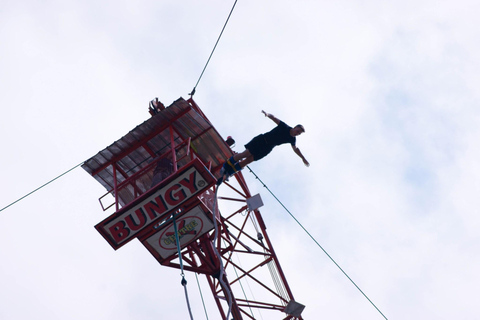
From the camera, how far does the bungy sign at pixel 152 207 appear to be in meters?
19.0

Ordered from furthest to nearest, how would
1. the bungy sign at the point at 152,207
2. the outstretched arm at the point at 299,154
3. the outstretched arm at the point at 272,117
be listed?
the outstretched arm at the point at 299,154 → the outstretched arm at the point at 272,117 → the bungy sign at the point at 152,207

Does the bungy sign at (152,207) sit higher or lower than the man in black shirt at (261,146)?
lower

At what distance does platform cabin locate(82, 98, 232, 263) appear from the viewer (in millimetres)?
19062

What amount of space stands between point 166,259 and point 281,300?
176 inches

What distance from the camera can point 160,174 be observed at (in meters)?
20.7

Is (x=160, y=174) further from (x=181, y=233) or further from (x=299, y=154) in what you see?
(x=299, y=154)

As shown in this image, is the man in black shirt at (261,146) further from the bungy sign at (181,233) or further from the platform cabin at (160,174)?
the bungy sign at (181,233)

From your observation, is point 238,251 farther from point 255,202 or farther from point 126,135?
point 126,135

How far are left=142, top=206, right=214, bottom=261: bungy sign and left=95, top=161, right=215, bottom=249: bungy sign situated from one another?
1.18 metres

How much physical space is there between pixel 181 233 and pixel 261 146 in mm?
3689

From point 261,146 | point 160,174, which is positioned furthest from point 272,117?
point 160,174

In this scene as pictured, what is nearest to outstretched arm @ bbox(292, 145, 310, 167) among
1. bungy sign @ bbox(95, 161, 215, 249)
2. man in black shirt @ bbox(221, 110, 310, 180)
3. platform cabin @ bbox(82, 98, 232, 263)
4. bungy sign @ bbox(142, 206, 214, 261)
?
man in black shirt @ bbox(221, 110, 310, 180)

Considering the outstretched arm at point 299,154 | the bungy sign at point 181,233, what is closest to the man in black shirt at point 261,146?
the outstretched arm at point 299,154

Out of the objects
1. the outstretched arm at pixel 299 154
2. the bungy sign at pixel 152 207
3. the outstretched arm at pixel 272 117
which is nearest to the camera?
the bungy sign at pixel 152 207
